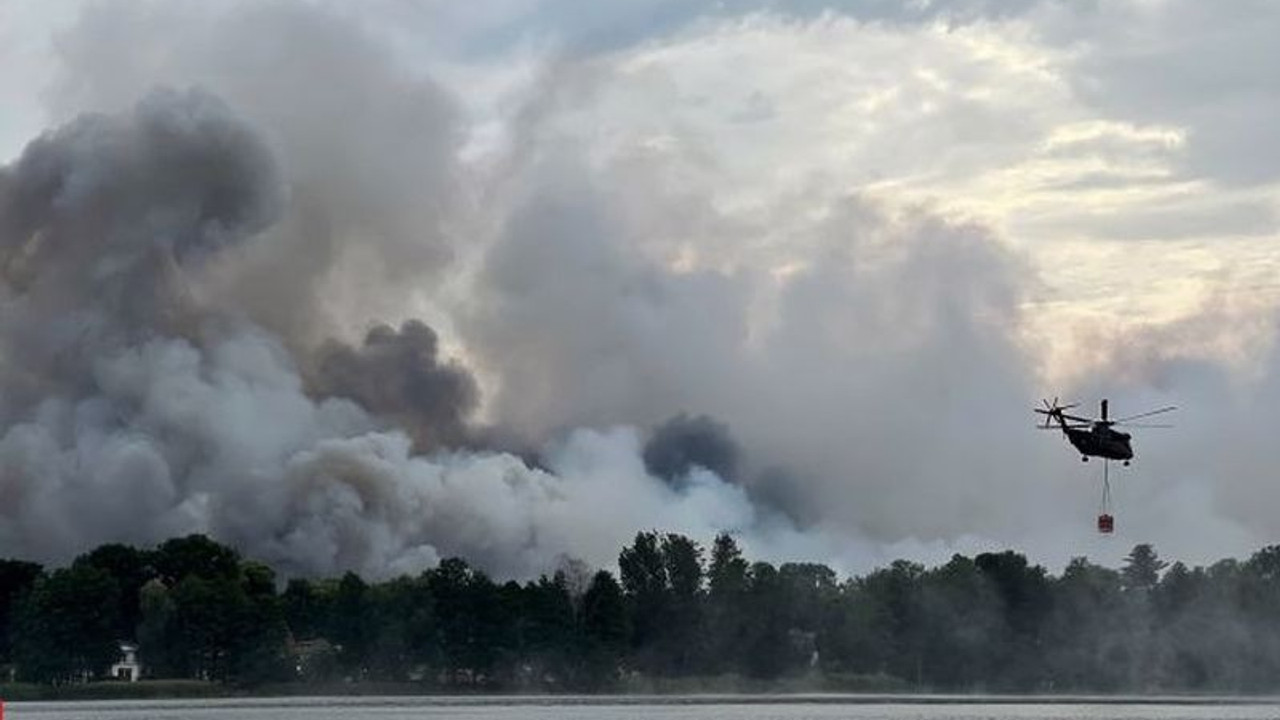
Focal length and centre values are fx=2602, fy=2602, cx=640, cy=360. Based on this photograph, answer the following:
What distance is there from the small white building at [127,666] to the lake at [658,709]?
23.4 m

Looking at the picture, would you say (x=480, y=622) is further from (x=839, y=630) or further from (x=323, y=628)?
(x=839, y=630)

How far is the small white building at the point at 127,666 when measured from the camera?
7411 inches

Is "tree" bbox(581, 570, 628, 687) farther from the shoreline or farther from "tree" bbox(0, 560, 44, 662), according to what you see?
"tree" bbox(0, 560, 44, 662)

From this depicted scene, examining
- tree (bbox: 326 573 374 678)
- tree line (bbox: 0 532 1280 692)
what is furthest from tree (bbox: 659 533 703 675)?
tree (bbox: 326 573 374 678)

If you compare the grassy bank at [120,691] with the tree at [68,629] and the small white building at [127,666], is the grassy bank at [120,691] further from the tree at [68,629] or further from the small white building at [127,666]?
the small white building at [127,666]

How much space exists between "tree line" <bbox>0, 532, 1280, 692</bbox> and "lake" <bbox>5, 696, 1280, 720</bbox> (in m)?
10.1

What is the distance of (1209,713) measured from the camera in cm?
14588

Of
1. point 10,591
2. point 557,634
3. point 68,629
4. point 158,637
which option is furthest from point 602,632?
point 10,591

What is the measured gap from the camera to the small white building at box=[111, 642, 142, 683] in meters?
188

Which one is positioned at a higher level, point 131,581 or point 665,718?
point 131,581

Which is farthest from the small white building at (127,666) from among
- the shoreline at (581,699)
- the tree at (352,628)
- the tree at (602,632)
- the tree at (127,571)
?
the tree at (602,632)

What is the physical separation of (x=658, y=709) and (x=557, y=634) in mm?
33230

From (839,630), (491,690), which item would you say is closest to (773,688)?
(839,630)

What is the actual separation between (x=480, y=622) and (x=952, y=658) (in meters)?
38.3
